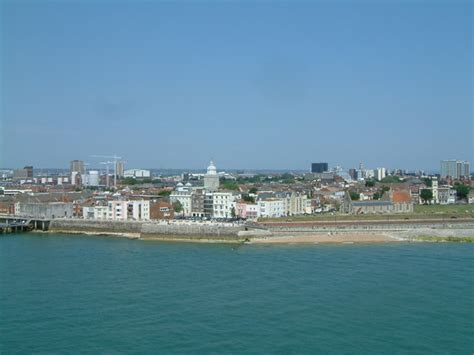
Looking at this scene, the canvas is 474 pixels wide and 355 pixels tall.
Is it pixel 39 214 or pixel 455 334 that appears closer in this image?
pixel 455 334

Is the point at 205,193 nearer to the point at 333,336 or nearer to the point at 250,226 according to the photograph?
the point at 250,226

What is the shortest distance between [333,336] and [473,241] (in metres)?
9.66

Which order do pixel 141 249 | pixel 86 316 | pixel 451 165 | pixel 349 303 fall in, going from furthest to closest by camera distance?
pixel 451 165
pixel 141 249
pixel 349 303
pixel 86 316

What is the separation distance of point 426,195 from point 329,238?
13667mm

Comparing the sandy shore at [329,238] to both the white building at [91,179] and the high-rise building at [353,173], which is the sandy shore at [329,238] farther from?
the high-rise building at [353,173]

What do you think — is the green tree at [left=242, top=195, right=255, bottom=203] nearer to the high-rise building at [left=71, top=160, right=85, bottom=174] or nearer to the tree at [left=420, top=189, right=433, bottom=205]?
the tree at [left=420, top=189, right=433, bottom=205]

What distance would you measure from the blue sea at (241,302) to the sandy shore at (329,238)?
1.60 metres

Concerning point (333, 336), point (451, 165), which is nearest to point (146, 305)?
point (333, 336)

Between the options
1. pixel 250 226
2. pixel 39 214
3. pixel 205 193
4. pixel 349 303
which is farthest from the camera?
pixel 205 193

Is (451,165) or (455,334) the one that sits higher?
(451,165)

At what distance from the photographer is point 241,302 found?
28.3 ft

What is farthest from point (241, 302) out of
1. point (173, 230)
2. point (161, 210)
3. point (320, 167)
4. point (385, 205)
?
point (320, 167)

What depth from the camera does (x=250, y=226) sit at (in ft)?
55.2

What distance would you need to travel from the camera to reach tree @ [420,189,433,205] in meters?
27.6
